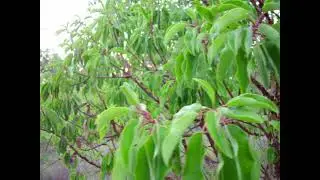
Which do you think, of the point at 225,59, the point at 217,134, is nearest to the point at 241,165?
the point at 217,134

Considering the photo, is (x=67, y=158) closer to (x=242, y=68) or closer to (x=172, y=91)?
(x=172, y=91)

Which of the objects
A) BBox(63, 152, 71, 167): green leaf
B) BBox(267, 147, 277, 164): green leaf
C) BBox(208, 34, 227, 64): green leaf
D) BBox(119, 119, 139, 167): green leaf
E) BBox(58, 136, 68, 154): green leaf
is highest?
BBox(208, 34, 227, 64): green leaf

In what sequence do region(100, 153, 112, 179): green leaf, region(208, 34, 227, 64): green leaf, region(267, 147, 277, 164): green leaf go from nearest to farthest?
region(208, 34, 227, 64): green leaf, region(267, 147, 277, 164): green leaf, region(100, 153, 112, 179): green leaf

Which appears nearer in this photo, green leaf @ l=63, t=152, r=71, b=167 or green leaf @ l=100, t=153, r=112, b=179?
green leaf @ l=100, t=153, r=112, b=179

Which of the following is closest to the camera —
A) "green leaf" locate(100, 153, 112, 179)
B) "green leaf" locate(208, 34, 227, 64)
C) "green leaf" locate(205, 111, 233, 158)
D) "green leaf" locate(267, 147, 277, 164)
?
"green leaf" locate(205, 111, 233, 158)

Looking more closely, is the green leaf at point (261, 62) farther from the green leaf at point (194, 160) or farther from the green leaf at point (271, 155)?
the green leaf at point (271, 155)

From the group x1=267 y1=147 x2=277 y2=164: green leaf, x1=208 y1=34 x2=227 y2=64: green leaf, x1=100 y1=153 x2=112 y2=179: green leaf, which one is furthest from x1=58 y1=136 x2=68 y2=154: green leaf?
x1=208 y1=34 x2=227 y2=64: green leaf

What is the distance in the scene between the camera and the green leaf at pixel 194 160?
419mm

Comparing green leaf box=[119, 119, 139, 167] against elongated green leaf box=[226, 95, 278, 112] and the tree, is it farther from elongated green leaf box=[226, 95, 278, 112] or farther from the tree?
elongated green leaf box=[226, 95, 278, 112]

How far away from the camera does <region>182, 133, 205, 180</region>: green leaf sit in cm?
42
